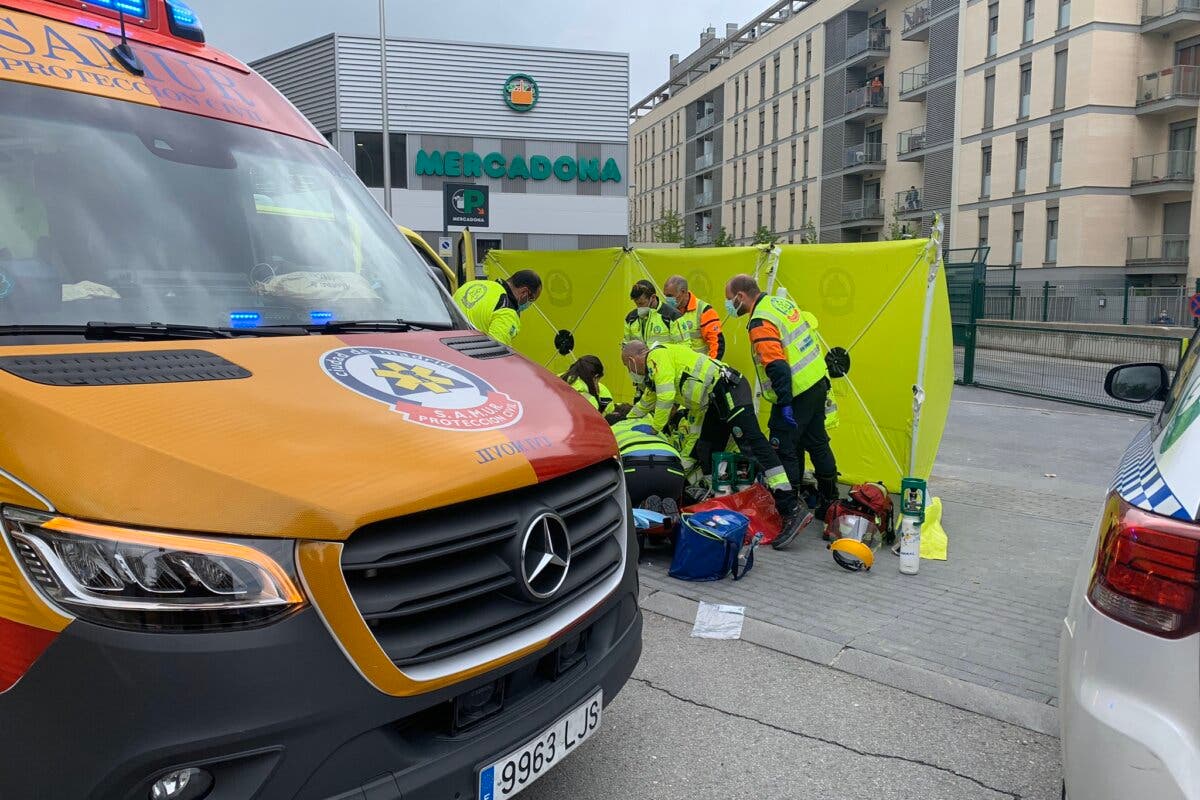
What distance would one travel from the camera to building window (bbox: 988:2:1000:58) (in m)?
41.2

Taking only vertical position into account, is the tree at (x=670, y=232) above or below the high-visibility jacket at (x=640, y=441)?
above

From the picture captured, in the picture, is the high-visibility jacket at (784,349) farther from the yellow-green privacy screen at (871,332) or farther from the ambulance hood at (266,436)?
the ambulance hood at (266,436)

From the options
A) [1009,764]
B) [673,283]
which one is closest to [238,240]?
[1009,764]

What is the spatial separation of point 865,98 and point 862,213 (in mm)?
6882

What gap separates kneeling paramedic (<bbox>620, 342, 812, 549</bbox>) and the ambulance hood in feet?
11.7

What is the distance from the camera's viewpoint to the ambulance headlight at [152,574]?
1720mm

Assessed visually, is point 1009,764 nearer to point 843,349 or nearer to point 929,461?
point 929,461

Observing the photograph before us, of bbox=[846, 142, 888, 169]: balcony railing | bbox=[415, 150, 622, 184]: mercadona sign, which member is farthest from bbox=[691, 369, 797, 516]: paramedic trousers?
bbox=[846, 142, 888, 169]: balcony railing

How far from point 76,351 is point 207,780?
43.9 inches

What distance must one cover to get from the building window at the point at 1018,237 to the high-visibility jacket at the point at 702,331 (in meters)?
36.7

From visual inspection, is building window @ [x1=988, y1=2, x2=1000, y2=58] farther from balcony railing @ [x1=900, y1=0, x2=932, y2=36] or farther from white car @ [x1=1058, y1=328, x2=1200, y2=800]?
white car @ [x1=1058, y1=328, x2=1200, y2=800]

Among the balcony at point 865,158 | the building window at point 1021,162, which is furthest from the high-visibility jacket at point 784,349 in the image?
the balcony at point 865,158

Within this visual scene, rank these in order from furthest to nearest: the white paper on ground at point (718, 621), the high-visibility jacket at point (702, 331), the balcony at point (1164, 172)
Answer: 1. the balcony at point (1164, 172)
2. the high-visibility jacket at point (702, 331)
3. the white paper on ground at point (718, 621)

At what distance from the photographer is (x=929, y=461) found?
22.6 feet
